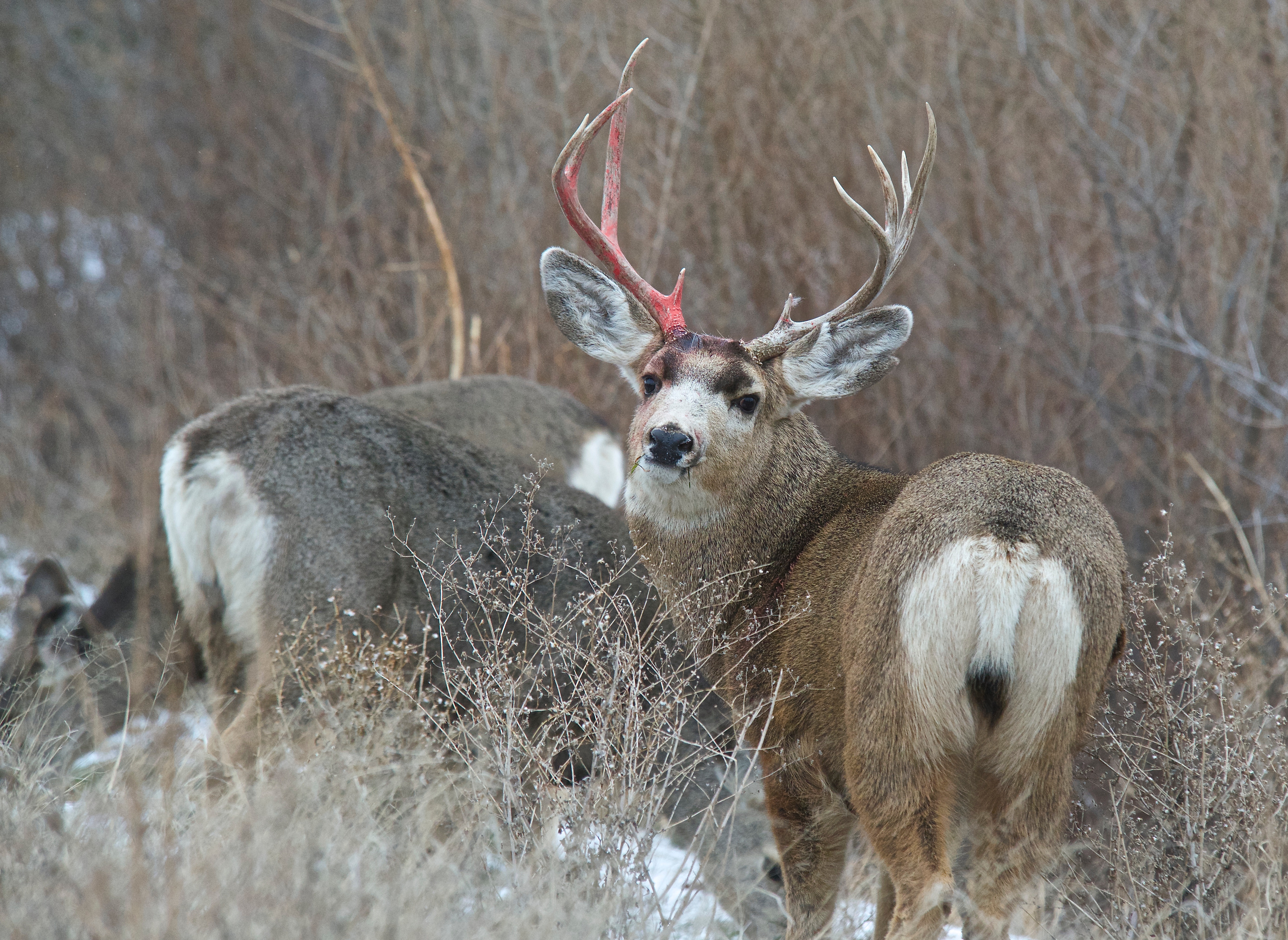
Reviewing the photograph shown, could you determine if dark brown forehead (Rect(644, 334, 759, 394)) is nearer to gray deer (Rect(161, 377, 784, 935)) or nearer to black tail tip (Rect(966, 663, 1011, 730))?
gray deer (Rect(161, 377, 784, 935))

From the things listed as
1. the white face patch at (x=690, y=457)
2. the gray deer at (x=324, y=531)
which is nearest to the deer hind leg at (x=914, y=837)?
the gray deer at (x=324, y=531)

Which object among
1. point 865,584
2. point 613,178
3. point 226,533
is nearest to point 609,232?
point 613,178

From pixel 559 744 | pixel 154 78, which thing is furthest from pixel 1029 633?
pixel 154 78

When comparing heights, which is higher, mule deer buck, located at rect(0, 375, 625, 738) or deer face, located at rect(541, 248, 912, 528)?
deer face, located at rect(541, 248, 912, 528)

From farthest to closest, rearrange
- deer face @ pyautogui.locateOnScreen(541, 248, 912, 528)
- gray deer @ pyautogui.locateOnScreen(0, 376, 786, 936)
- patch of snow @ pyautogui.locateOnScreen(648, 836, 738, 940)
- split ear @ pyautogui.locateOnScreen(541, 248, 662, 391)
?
split ear @ pyautogui.locateOnScreen(541, 248, 662, 391) → gray deer @ pyautogui.locateOnScreen(0, 376, 786, 936) → deer face @ pyautogui.locateOnScreen(541, 248, 912, 528) → patch of snow @ pyautogui.locateOnScreen(648, 836, 738, 940)

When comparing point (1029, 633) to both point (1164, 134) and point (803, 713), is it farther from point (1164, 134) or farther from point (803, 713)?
point (1164, 134)

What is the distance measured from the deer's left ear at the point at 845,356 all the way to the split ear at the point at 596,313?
0.56 m

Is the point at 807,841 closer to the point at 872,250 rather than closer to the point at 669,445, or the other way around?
the point at 669,445

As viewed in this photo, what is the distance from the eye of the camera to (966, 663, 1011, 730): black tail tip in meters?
3.07

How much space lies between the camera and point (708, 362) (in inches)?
175

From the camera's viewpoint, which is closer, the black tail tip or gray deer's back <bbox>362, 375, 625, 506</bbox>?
the black tail tip

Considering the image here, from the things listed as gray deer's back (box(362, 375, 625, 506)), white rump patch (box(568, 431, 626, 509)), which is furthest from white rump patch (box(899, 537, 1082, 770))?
white rump patch (box(568, 431, 626, 509))

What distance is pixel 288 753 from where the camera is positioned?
3.25 meters

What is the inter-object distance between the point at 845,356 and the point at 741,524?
2.51ft
